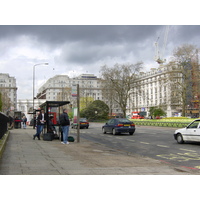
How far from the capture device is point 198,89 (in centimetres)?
4631

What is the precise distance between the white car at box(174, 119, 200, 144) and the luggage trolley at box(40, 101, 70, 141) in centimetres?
695

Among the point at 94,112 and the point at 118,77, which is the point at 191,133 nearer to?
the point at 118,77

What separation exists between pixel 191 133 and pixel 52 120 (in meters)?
8.56

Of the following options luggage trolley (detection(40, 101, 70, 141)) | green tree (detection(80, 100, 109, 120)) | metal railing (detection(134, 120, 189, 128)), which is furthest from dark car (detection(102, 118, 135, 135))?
green tree (detection(80, 100, 109, 120))

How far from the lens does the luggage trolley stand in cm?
1700

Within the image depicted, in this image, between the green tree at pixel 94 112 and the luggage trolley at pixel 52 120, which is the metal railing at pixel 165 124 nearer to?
the luggage trolley at pixel 52 120

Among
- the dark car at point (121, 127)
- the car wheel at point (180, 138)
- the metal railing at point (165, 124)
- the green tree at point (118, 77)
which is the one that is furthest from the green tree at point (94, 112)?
the car wheel at point (180, 138)

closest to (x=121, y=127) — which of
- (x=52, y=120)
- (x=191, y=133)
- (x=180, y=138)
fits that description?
(x=52, y=120)

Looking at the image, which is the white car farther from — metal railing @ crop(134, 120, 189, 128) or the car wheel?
metal railing @ crop(134, 120, 189, 128)

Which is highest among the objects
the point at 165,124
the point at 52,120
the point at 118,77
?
the point at 118,77

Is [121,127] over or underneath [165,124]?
over

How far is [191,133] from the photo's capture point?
15.1 m

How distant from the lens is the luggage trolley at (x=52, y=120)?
55.8 ft

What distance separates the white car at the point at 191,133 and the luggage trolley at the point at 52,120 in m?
6.95
